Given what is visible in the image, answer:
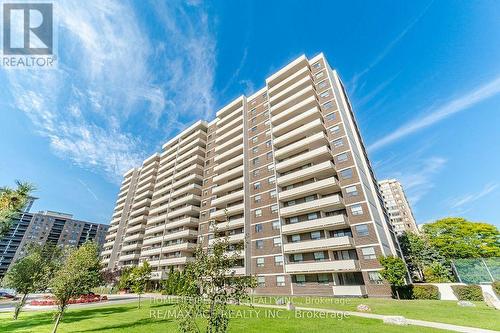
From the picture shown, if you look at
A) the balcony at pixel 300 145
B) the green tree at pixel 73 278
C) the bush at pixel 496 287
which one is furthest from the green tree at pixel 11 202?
the bush at pixel 496 287

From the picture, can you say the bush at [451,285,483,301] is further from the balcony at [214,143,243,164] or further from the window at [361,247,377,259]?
the balcony at [214,143,243,164]

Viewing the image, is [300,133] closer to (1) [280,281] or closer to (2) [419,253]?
(1) [280,281]

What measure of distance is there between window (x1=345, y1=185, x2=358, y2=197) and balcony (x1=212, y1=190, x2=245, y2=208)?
18.7 m

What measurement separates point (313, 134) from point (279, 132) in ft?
22.7

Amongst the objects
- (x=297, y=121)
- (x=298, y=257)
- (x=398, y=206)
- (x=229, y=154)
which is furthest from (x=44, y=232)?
(x=398, y=206)

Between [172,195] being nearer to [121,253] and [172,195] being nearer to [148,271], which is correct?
[121,253]

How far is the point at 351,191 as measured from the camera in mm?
31094

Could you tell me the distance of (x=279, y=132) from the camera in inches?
1720

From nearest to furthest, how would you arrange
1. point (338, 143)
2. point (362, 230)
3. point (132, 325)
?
point (132, 325)
point (362, 230)
point (338, 143)

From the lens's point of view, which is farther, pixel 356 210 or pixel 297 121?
pixel 297 121

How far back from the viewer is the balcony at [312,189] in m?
32.3

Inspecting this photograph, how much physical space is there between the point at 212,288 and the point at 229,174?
4021 cm

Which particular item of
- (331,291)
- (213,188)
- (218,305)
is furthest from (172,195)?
(218,305)

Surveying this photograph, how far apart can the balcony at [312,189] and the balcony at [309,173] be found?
161 cm
